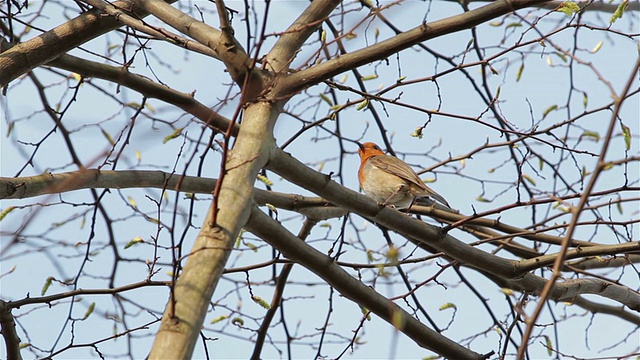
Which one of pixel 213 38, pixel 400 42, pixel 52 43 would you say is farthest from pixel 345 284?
pixel 52 43

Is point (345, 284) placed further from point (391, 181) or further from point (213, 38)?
point (391, 181)


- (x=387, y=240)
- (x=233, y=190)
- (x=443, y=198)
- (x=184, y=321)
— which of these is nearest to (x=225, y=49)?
(x=233, y=190)

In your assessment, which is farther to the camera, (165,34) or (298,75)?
(165,34)

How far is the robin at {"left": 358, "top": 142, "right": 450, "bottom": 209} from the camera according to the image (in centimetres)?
511

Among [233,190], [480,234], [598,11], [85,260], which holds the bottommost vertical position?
[233,190]

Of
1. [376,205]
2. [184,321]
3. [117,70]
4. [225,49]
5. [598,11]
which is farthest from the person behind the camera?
[598,11]

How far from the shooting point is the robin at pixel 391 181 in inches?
201

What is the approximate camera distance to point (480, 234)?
4172mm

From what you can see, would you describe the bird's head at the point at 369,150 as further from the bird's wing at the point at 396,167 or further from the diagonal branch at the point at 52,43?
the diagonal branch at the point at 52,43

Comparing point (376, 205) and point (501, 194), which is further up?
point (501, 194)

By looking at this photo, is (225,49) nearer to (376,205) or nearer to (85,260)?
(376,205)

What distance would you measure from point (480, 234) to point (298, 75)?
1.80m

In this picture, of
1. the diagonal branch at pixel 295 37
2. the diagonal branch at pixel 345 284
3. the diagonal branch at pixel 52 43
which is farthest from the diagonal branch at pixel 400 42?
the diagonal branch at pixel 52 43

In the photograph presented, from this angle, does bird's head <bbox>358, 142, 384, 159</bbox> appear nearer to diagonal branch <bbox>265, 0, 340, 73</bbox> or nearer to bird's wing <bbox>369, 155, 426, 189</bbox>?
bird's wing <bbox>369, 155, 426, 189</bbox>
